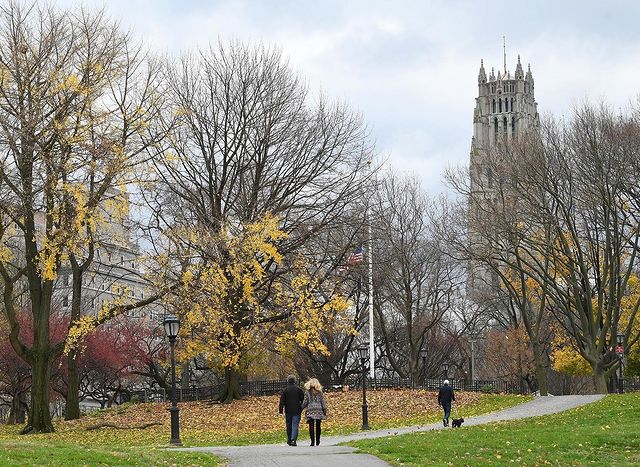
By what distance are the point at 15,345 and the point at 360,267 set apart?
15624 mm

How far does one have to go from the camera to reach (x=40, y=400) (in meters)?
30.3

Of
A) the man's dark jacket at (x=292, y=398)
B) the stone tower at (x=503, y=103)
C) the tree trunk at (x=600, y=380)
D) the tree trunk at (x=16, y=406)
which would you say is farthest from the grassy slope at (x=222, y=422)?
the stone tower at (x=503, y=103)

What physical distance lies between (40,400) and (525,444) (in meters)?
17.4

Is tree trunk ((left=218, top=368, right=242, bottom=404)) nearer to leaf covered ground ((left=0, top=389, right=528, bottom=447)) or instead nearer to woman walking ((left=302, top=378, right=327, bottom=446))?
leaf covered ground ((left=0, top=389, right=528, bottom=447))

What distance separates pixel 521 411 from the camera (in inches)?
1260

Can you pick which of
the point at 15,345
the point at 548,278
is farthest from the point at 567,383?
the point at 15,345

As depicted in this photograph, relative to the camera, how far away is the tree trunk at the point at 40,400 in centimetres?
3022

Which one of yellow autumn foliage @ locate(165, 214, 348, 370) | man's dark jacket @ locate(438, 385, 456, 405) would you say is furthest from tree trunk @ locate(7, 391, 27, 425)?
man's dark jacket @ locate(438, 385, 456, 405)

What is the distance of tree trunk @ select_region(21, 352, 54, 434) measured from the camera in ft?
99.1

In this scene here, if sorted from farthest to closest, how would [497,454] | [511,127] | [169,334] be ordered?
[511,127] < [169,334] < [497,454]

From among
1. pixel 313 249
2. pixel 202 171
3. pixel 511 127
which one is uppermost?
pixel 511 127

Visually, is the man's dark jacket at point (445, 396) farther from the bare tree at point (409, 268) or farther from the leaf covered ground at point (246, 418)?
the bare tree at point (409, 268)

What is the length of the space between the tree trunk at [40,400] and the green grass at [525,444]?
13.6 metres

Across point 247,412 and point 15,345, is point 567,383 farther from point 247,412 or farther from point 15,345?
point 15,345
